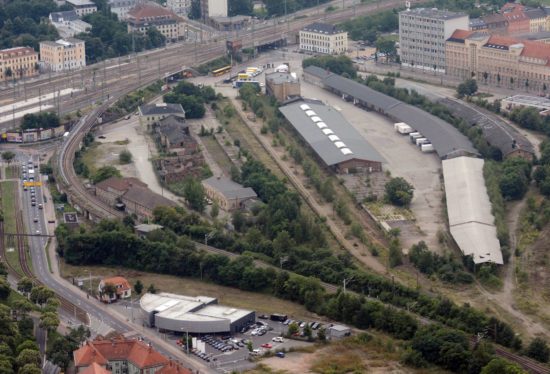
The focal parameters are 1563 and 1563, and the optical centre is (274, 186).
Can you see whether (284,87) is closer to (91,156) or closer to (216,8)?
(91,156)

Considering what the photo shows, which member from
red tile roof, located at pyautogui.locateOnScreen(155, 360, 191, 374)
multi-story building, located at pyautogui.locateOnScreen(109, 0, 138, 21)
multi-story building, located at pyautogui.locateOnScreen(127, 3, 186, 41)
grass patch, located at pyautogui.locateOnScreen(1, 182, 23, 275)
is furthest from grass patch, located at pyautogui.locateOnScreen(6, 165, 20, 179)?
multi-story building, located at pyautogui.locateOnScreen(109, 0, 138, 21)

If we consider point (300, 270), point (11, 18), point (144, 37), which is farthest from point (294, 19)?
point (300, 270)

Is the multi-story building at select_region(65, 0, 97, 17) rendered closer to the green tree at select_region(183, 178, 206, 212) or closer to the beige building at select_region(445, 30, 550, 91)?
the beige building at select_region(445, 30, 550, 91)

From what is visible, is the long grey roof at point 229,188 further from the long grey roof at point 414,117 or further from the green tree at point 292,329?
the green tree at point 292,329

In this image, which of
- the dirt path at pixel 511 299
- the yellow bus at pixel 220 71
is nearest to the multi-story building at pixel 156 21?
the yellow bus at pixel 220 71

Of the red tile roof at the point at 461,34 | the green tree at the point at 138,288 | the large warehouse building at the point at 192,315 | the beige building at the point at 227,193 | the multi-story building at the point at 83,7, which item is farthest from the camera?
the multi-story building at the point at 83,7

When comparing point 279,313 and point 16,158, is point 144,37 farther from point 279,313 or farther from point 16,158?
point 279,313
